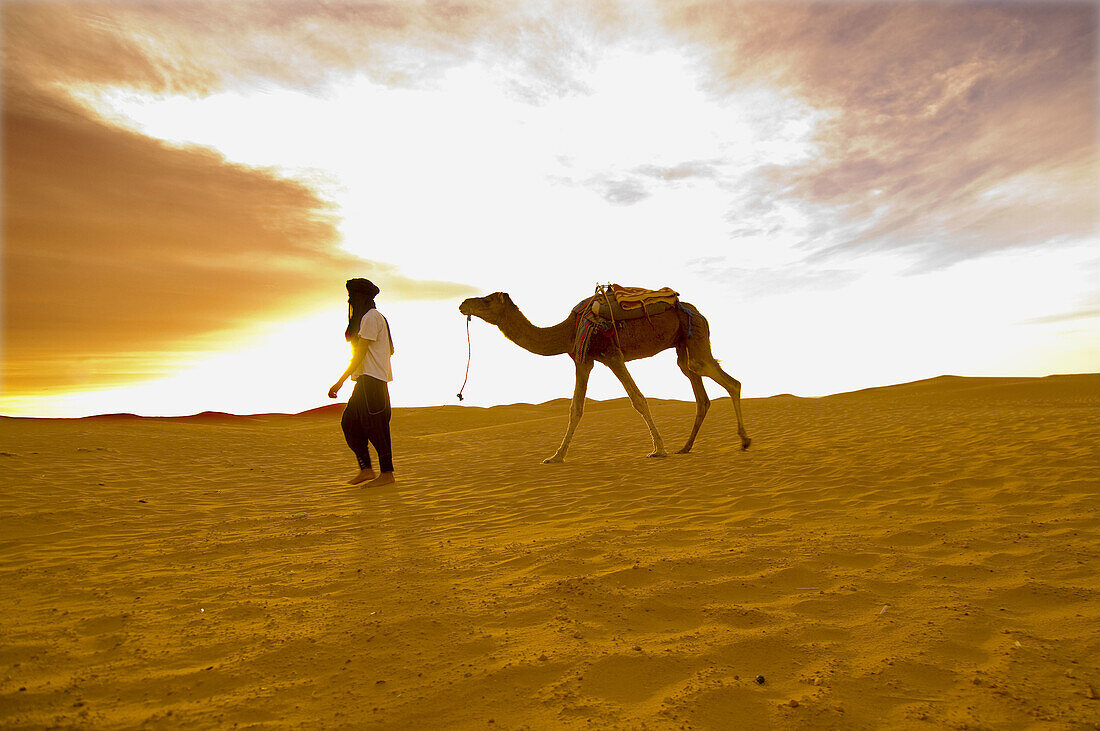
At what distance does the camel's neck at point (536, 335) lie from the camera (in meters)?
9.36

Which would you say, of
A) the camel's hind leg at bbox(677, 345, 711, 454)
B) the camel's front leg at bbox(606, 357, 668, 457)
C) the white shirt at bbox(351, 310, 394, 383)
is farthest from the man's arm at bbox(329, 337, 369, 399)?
the camel's hind leg at bbox(677, 345, 711, 454)

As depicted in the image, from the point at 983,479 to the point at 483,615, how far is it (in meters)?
5.74

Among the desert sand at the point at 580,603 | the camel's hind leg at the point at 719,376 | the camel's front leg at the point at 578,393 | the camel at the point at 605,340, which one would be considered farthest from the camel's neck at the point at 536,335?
the desert sand at the point at 580,603

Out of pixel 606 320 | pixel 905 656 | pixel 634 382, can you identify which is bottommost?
pixel 905 656

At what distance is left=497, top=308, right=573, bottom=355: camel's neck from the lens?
936cm

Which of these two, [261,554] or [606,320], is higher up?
[606,320]

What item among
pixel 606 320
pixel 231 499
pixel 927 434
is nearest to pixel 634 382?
pixel 606 320

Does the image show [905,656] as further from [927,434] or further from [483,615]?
[927,434]

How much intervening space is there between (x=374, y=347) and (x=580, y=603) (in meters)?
5.40

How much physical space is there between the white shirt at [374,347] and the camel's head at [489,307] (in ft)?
6.24

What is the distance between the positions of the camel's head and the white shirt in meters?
1.90

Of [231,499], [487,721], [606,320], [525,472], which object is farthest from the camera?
[606,320]

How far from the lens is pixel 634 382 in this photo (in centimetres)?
930

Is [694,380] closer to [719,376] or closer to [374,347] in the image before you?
[719,376]
